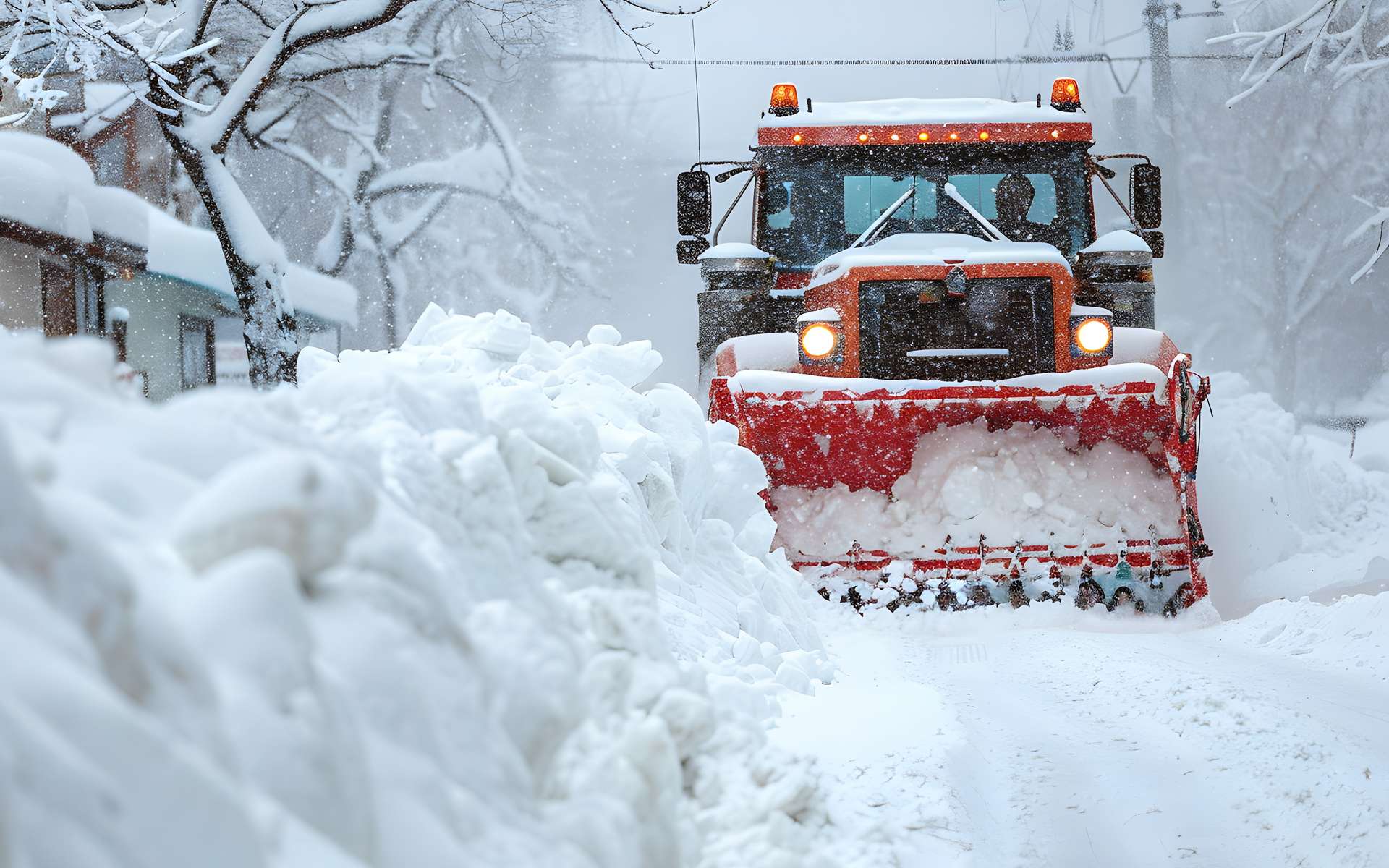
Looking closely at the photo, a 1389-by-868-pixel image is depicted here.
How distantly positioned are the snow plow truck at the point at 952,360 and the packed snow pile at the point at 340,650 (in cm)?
363

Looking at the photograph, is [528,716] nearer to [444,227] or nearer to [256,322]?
[256,322]

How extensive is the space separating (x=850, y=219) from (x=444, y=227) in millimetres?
21595

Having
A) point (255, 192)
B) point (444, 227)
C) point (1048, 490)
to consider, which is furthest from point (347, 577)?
point (444, 227)

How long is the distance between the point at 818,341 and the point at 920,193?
163 cm

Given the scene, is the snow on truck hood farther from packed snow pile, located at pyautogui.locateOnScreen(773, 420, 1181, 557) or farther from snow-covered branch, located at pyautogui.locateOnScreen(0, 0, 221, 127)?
snow-covered branch, located at pyautogui.locateOnScreen(0, 0, 221, 127)

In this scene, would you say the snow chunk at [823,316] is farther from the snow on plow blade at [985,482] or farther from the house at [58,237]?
the house at [58,237]

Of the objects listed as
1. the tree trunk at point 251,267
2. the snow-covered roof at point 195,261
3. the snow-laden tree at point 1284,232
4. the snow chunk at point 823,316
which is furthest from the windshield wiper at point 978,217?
the snow-laden tree at point 1284,232

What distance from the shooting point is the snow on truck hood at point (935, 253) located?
23.6 ft

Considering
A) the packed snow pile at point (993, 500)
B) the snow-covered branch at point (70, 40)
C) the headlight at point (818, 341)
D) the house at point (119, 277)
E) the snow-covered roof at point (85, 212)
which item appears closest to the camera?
the packed snow pile at point (993, 500)

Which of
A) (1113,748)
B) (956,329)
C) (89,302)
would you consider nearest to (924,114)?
(956,329)

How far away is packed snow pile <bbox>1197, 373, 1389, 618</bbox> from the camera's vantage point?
837 centimetres

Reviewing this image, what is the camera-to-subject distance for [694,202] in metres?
7.97

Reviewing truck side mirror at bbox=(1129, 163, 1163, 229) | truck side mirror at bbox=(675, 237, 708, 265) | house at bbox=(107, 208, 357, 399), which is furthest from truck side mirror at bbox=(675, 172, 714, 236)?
house at bbox=(107, 208, 357, 399)

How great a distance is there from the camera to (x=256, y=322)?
10.6 meters
